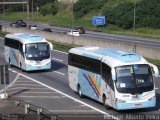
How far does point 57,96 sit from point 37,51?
471 inches

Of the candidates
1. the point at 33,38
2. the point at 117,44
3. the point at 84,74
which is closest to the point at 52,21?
the point at 117,44

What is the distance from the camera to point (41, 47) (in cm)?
4166

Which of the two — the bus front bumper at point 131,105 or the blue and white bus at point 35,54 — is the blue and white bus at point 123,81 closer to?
the bus front bumper at point 131,105

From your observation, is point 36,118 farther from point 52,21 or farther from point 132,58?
point 52,21

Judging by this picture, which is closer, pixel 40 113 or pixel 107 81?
pixel 40 113

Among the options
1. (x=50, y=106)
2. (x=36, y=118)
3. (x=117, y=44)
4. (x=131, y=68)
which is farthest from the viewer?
(x=117, y=44)

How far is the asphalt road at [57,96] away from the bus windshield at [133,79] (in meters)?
1.12

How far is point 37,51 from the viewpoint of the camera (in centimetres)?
4166

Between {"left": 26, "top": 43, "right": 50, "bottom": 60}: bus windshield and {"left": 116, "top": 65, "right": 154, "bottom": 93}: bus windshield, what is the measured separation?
59.5 feet

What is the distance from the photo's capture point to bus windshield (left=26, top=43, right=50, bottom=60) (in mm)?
41594

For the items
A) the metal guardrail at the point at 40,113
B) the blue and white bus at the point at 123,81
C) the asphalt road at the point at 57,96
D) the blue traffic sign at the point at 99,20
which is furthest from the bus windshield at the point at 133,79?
the blue traffic sign at the point at 99,20

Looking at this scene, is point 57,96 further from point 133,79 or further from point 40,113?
point 40,113

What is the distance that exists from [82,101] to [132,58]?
4768 millimetres

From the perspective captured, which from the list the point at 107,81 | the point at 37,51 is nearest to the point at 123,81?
the point at 107,81
